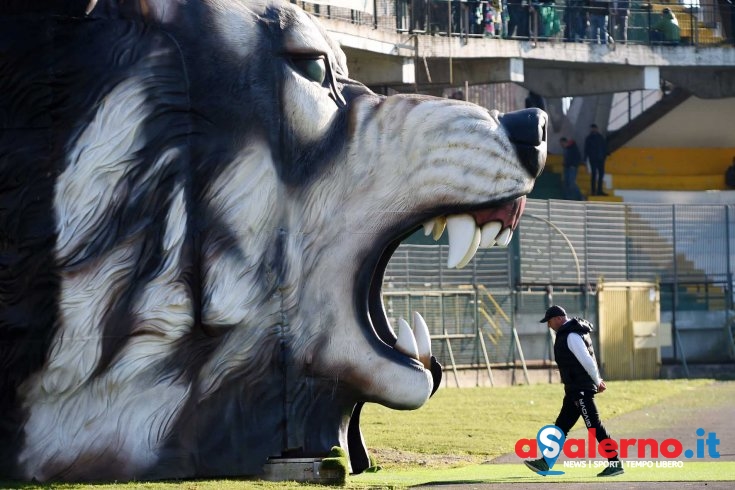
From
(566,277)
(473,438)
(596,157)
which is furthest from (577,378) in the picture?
(596,157)

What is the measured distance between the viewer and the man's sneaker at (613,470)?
510 inches

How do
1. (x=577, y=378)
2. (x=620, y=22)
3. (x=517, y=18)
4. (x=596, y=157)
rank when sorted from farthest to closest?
(x=596, y=157)
(x=620, y=22)
(x=517, y=18)
(x=577, y=378)

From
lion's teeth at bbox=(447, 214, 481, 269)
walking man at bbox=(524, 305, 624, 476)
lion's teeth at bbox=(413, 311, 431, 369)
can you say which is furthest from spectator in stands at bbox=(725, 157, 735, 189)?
lion's teeth at bbox=(447, 214, 481, 269)

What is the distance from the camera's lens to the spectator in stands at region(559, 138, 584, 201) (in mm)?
41406

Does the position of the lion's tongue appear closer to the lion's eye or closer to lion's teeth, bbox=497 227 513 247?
lion's teeth, bbox=497 227 513 247

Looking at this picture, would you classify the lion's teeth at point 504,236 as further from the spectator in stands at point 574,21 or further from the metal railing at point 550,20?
the spectator in stands at point 574,21

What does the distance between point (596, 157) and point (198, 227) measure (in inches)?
1366

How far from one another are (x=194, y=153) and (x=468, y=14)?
27915 millimetres

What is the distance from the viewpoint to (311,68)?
29.7 ft

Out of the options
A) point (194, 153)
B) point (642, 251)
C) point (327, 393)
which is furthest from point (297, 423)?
point (642, 251)

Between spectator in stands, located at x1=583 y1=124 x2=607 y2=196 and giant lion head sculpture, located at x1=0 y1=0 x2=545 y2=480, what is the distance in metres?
33.8

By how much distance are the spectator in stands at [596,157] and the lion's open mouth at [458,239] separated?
3372cm

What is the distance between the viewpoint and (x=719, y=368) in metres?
35.2

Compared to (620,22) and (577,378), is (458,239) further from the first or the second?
(620,22)
